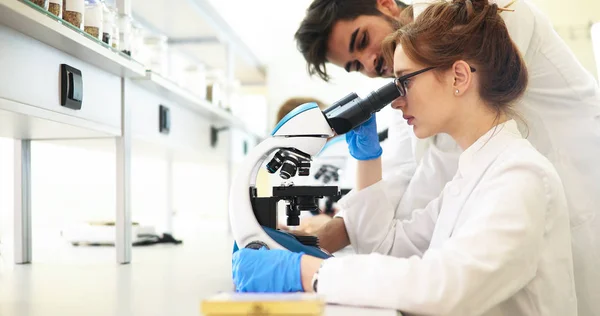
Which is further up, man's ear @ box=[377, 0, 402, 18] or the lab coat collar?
man's ear @ box=[377, 0, 402, 18]

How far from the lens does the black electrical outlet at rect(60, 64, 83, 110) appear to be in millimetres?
1379

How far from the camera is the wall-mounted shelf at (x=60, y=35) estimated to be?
1.09 m

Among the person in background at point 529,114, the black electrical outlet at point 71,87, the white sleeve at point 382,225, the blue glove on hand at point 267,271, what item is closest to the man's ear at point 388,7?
the person in background at point 529,114

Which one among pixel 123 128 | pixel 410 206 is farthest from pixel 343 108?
pixel 123 128

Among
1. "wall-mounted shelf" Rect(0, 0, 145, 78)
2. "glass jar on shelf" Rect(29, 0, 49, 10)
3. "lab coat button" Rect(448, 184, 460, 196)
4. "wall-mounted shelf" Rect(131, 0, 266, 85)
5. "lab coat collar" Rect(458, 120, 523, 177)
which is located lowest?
"lab coat button" Rect(448, 184, 460, 196)

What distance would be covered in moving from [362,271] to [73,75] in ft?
3.33

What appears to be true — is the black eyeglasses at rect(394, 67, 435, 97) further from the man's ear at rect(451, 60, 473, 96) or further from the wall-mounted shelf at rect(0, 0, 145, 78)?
the wall-mounted shelf at rect(0, 0, 145, 78)

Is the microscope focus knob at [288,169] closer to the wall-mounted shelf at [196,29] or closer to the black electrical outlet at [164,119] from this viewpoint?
the black electrical outlet at [164,119]

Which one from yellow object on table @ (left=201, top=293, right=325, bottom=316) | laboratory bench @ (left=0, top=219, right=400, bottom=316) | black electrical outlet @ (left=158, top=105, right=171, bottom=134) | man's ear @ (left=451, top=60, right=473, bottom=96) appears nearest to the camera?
yellow object on table @ (left=201, top=293, right=325, bottom=316)

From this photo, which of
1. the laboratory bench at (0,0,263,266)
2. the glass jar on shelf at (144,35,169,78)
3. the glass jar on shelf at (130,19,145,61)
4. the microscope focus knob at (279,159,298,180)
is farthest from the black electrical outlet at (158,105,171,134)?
the microscope focus knob at (279,159,298,180)

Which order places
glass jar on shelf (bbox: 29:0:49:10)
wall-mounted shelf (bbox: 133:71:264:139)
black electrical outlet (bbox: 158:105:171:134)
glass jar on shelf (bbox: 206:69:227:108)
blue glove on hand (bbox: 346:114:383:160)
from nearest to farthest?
glass jar on shelf (bbox: 29:0:49:10), blue glove on hand (bbox: 346:114:383:160), wall-mounted shelf (bbox: 133:71:264:139), black electrical outlet (bbox: 158:105:171:134), glass jar on shelf (bbox: 206:69:227:108)

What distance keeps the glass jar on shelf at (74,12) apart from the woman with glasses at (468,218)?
81 cm

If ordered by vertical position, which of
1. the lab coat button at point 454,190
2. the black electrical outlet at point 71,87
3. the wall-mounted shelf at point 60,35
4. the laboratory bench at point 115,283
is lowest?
the laboratory bench at point 115,283

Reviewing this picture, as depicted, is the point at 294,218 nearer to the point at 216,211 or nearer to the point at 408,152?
the point at 408,152
